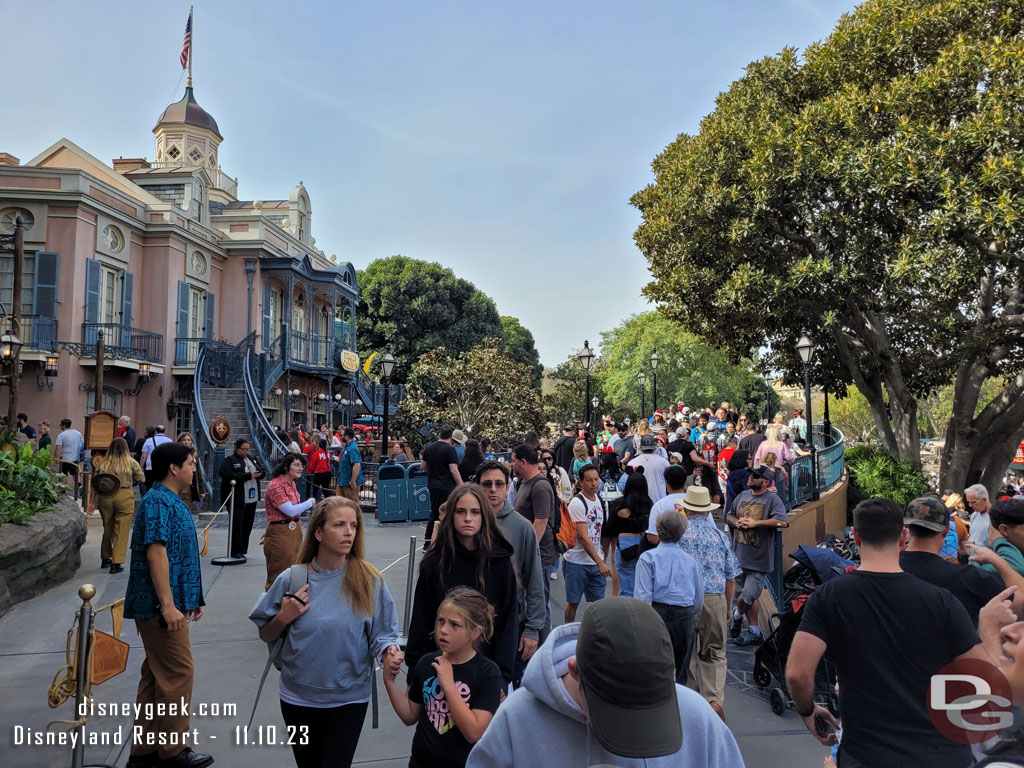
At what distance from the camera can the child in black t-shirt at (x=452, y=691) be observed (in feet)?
9.11

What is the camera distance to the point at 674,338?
4234 centimetres

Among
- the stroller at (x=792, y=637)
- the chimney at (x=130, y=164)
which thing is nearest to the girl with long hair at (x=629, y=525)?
the stroller at (x=792, y=637)

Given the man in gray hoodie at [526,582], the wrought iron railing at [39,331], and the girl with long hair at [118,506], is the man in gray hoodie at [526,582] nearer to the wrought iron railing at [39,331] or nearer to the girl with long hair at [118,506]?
the girl with long hair at [118,506]

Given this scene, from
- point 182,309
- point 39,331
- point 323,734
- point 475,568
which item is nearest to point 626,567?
point 475,568

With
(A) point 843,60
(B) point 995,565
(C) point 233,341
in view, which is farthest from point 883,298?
(C) point 233,341

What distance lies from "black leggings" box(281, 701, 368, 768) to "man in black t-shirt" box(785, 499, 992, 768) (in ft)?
6.54

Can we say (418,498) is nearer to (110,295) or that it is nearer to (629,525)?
(629,525)

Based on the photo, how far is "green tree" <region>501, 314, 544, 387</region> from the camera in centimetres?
5734

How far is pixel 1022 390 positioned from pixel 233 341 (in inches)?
927

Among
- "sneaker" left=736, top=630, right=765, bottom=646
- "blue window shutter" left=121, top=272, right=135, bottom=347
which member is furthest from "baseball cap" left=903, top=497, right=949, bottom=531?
"blue window shutter" left=121, top=272, right=135, bottom=347

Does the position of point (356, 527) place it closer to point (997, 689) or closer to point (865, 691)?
point (865, 691)

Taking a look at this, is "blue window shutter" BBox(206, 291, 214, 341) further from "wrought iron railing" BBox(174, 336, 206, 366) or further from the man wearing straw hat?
the man wearing straw hat

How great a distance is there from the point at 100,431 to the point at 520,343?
1707 inches

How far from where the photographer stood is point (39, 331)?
63.1ft
